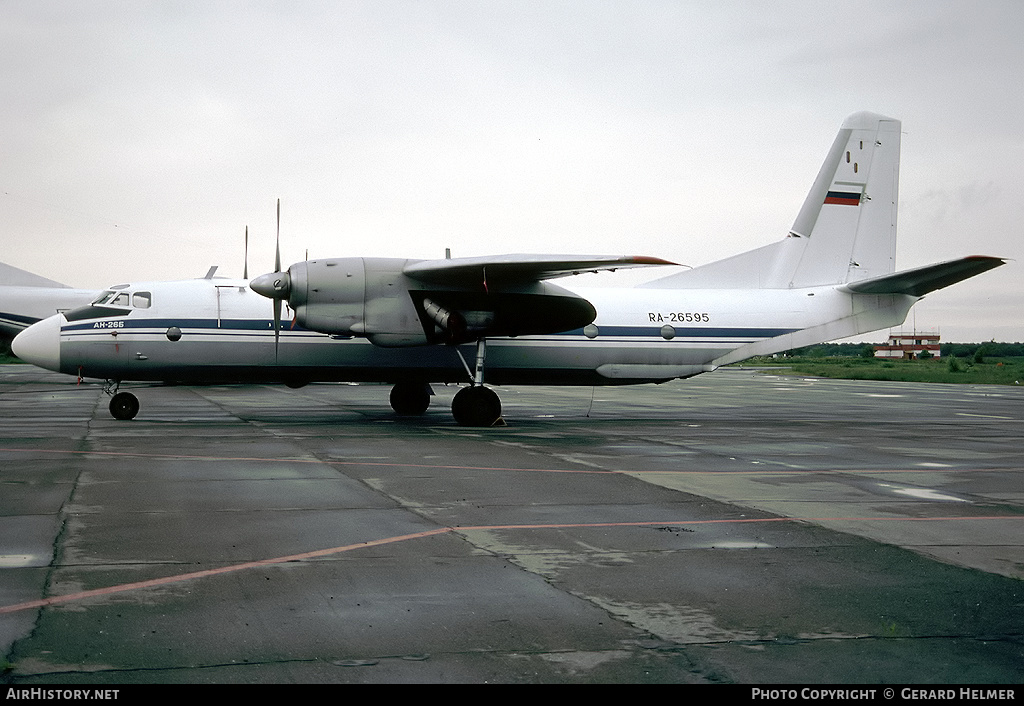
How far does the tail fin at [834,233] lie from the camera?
81.0 feet

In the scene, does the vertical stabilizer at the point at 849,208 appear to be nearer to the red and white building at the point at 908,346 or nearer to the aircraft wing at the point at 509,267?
the aircraft wing at the point at 509,267

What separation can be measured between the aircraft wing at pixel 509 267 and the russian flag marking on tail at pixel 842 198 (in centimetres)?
910

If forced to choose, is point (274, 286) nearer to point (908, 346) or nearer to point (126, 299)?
point (126, 299)

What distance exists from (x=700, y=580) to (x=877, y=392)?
121ft

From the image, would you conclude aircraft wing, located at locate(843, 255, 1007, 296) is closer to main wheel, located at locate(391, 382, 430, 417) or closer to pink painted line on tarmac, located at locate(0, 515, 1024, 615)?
main wheel, located at locate(391, 382, 430, 417)

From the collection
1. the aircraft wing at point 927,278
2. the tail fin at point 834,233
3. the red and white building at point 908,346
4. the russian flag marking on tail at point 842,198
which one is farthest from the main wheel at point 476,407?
the red and white building at point 908,346

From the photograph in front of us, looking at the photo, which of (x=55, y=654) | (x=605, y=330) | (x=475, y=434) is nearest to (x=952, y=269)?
(x=605, y=330)

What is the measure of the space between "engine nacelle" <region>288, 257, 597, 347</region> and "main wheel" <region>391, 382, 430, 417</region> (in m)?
3.49

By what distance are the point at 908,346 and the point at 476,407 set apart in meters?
145

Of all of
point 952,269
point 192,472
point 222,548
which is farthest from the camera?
point 952,269

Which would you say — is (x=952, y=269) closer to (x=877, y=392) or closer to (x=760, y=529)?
(x=760, y=529)

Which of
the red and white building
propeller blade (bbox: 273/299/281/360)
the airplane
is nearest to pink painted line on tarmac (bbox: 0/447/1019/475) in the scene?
the airplane

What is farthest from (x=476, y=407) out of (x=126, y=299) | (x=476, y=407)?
(x=126, y=299)
